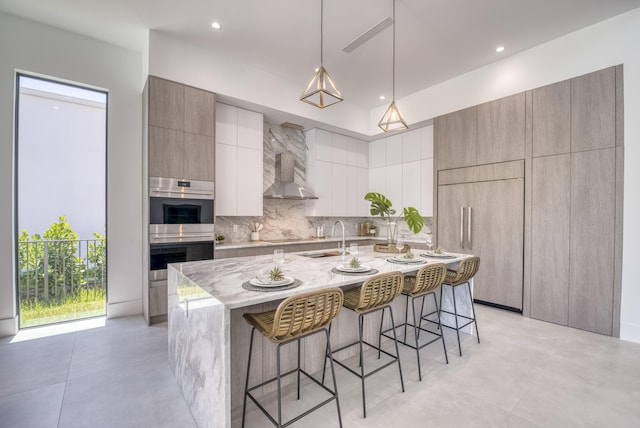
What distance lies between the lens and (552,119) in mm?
3412

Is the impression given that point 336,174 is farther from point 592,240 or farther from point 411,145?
point 592,240

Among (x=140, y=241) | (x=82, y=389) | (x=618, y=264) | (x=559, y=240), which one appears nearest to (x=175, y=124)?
(x=140, y=241)

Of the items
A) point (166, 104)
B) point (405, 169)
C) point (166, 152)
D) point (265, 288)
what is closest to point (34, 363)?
point (166, 152)

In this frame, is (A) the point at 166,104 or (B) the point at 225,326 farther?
(A) the point at 166,104

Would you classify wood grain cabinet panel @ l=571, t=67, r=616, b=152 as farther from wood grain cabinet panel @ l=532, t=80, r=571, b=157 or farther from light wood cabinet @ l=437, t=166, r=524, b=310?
light wood cabinet @ l=437, t=166, r=524, b=310

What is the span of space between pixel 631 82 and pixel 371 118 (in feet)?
11.5

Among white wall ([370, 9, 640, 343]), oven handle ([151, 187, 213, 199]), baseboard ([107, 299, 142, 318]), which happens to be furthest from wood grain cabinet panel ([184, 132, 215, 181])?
white wall ([370, 9, 640, 343])

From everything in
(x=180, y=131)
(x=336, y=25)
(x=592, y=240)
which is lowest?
(x=592, y=240)

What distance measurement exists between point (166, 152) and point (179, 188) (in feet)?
1.43

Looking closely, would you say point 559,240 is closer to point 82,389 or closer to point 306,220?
point 306,220

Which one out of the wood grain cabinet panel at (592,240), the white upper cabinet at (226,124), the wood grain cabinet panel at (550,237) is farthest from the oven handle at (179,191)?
the wood grain cabinet panel at (592,240)

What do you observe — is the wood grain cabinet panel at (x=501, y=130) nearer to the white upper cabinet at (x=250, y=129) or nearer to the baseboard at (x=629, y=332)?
the baseboard at (x=629, y=332)

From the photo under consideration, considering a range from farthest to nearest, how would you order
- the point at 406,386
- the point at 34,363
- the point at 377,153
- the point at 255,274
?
the point at 377,153 < the point at 34,363 < the point at 406,386 < the point at 255,274

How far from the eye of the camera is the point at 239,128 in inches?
166
